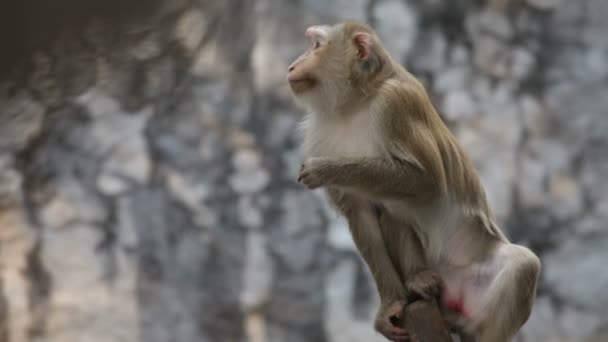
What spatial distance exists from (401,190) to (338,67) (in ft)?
1.69

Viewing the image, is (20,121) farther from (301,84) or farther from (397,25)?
(301,84)

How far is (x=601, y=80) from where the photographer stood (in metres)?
6.31

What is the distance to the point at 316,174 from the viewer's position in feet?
10.2

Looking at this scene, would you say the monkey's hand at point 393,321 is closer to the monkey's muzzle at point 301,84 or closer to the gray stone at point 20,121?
the monkey's muzzle at point 301,84

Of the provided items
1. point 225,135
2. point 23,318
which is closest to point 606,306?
point 225,135

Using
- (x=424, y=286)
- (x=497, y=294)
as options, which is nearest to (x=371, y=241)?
(x=424, y=286)

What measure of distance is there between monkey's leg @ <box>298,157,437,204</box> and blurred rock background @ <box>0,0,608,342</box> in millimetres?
3034

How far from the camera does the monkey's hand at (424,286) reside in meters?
3.27

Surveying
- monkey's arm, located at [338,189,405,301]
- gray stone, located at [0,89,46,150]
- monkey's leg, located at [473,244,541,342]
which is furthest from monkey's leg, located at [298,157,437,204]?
gray stone, located at [0,89,46,150]

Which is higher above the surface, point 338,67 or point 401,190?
point 338,67

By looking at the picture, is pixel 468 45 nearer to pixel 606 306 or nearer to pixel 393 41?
pixel 393 41

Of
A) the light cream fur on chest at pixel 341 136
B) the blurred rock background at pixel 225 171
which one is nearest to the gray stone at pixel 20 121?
the blurred rock background at pixel 225 171

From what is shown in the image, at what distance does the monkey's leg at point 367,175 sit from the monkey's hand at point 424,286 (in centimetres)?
33

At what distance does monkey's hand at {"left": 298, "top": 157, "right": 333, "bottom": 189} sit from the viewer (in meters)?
3.11
